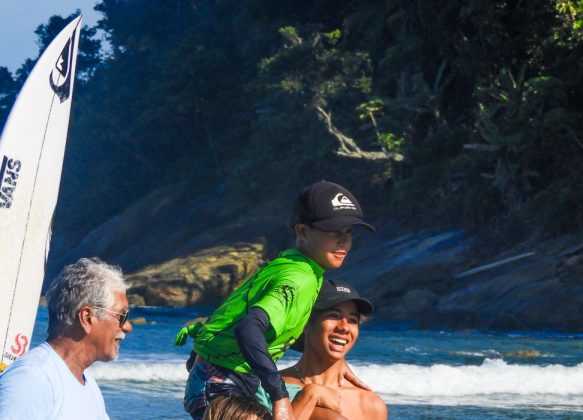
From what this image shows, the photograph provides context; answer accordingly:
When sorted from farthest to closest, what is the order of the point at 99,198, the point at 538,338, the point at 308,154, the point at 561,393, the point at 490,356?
the point at 99,198 < the point at 308,154 < the point at 538,338 < the point at 490,356 < the point at 561,393

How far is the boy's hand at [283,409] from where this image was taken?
3801mm

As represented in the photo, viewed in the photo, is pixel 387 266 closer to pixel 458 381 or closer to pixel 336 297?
pixel 458 381

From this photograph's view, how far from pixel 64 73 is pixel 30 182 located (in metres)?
1.37

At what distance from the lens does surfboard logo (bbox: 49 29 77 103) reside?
9.59 metres

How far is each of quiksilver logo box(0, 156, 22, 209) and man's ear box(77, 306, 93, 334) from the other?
5.54 meters

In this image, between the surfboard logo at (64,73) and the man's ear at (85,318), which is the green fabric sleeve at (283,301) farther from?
the surfboard logo at (64,73)

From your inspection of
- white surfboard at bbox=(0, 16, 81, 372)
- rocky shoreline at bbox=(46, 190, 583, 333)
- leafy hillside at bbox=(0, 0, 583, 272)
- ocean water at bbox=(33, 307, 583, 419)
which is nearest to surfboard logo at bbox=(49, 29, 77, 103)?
white surfboard at bbox=(0, 16, 81, 372)

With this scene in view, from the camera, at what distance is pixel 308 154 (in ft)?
131

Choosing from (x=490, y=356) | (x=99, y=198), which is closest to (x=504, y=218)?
(x=490, y=356)

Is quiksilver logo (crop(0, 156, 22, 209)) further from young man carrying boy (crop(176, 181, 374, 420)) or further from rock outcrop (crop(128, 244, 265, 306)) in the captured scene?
rock outcrop (crop(128, 244, 265, 306))

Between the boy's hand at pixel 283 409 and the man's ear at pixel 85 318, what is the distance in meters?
0.91

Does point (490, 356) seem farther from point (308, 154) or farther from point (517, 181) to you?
point (308, 154)

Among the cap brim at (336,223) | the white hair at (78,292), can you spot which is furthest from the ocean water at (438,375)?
the white hair at (78,292)

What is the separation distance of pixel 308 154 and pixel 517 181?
1300cm
